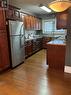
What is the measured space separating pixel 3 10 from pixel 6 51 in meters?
1.32

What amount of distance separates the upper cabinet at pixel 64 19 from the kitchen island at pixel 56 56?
2.01 ft

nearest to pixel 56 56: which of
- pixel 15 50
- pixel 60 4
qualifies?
pixel 15 50

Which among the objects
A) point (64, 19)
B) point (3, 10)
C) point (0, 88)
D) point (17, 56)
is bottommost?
point (0, 88)

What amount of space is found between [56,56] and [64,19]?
1248 millimetres

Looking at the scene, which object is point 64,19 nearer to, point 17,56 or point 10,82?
point 17,56

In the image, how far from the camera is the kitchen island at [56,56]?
3.88 metres

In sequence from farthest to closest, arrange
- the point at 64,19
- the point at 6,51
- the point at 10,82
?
the point at 6,51, the point at 64,19, the point at 10,82

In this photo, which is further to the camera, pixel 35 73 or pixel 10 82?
pixel 35 73

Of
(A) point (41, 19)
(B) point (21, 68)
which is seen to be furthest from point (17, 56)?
(A) point (41, 19)

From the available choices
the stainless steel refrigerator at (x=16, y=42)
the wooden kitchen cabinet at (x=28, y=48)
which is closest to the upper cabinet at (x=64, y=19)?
the stainless steel refrigerator at (x=16, y=42)

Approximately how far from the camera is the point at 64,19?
144 inches

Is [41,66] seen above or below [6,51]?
below

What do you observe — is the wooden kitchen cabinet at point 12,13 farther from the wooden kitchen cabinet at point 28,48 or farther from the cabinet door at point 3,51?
the wooden kitchen cabinet at point 28,48

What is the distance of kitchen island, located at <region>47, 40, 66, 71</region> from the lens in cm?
388
